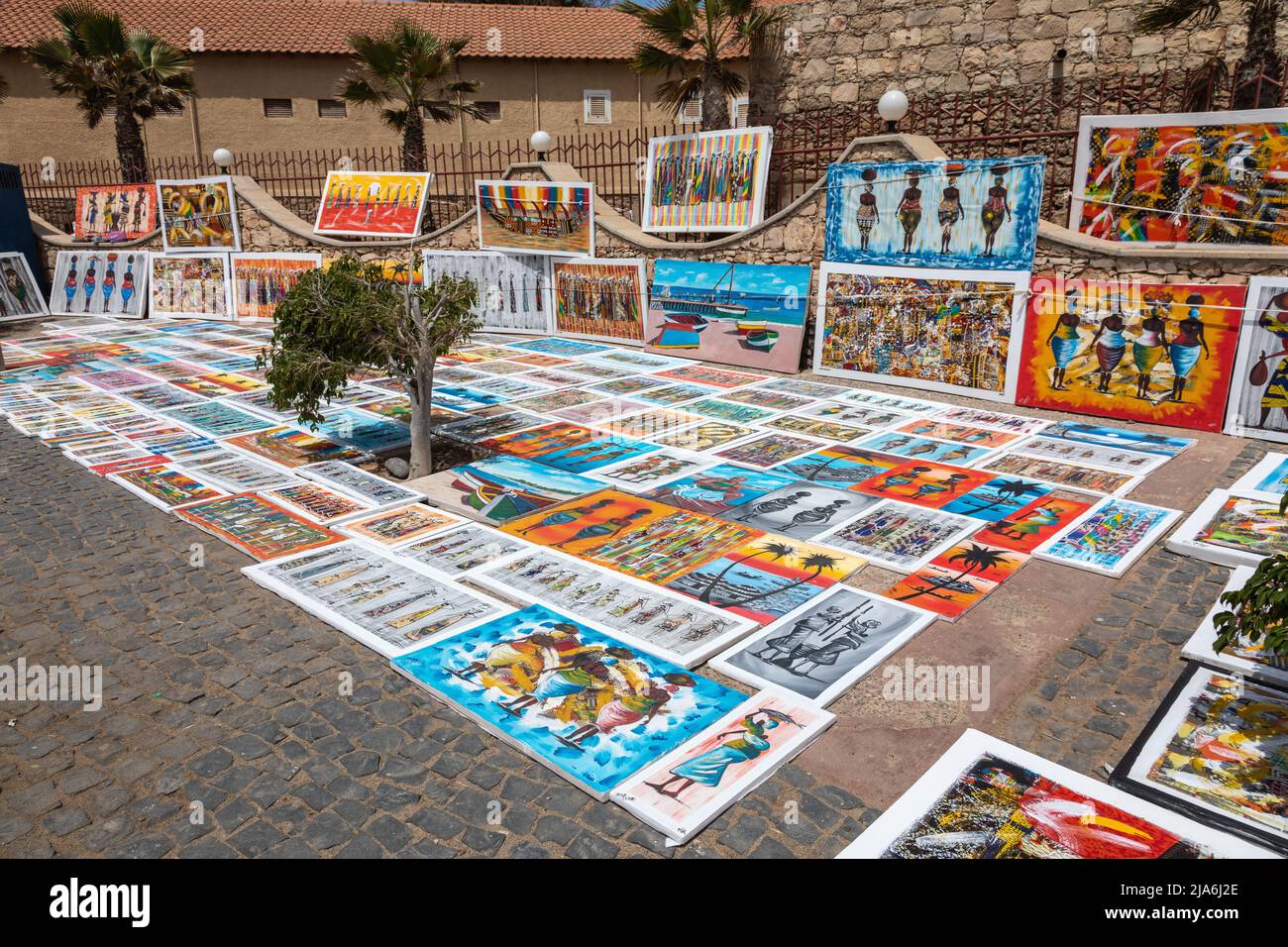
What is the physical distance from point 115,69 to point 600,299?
13.7 metres

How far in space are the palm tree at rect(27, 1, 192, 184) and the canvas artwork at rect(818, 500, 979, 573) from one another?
20802mm

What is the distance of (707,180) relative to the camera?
45.0 feet

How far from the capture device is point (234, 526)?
21.9 ft

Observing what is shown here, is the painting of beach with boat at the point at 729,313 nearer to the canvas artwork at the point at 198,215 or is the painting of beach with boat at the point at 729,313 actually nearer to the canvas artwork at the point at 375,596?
the canvas artwork at the point at 375,596

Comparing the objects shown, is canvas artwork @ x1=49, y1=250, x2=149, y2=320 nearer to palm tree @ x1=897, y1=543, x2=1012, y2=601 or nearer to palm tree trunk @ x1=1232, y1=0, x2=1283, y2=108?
palm tree @ x1=897, y1=543, x2=1012, y2=601

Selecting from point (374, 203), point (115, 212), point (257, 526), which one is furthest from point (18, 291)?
point (257, 526)

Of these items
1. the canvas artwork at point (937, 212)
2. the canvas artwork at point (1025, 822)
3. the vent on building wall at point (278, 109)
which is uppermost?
the vent on building wall at point (278, 109)

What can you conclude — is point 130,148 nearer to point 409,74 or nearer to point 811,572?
point 409,74

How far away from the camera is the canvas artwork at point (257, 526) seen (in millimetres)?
6293

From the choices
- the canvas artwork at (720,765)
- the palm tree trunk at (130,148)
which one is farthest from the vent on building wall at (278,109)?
the canvas artwork at (720,765)

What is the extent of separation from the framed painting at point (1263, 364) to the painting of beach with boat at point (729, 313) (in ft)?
17.4
